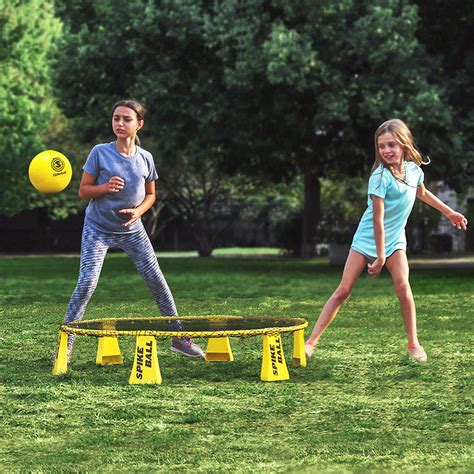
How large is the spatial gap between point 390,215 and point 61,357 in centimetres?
275

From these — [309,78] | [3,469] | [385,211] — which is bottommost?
[3,469]

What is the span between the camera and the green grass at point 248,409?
559 centimetres

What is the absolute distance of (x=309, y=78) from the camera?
23688 mm

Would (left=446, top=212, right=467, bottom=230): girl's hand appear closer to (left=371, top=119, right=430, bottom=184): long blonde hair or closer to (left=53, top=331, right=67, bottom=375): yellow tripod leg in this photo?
(left=371, top=119, right=430, bottom=184): long blonde hair

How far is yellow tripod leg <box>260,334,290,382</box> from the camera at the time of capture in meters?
8.18

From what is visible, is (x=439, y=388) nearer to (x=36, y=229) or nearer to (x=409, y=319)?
(x=409, y=319)

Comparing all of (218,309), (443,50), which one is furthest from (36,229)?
(218,309)

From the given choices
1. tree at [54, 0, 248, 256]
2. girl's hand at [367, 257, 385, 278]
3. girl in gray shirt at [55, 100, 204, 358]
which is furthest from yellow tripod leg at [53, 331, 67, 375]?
tree at [54, 0, 248, 256]

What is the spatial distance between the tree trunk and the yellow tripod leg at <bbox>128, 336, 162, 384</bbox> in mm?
26477

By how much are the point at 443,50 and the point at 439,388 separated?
19339 mm

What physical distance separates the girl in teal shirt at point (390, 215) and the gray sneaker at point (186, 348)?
3.24 feet

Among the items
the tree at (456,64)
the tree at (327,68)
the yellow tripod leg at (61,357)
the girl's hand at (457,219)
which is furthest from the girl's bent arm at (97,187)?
the tree at (456,64)

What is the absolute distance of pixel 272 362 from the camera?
8.22m

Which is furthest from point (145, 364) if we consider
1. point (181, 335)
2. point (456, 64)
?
point (456, 64)
